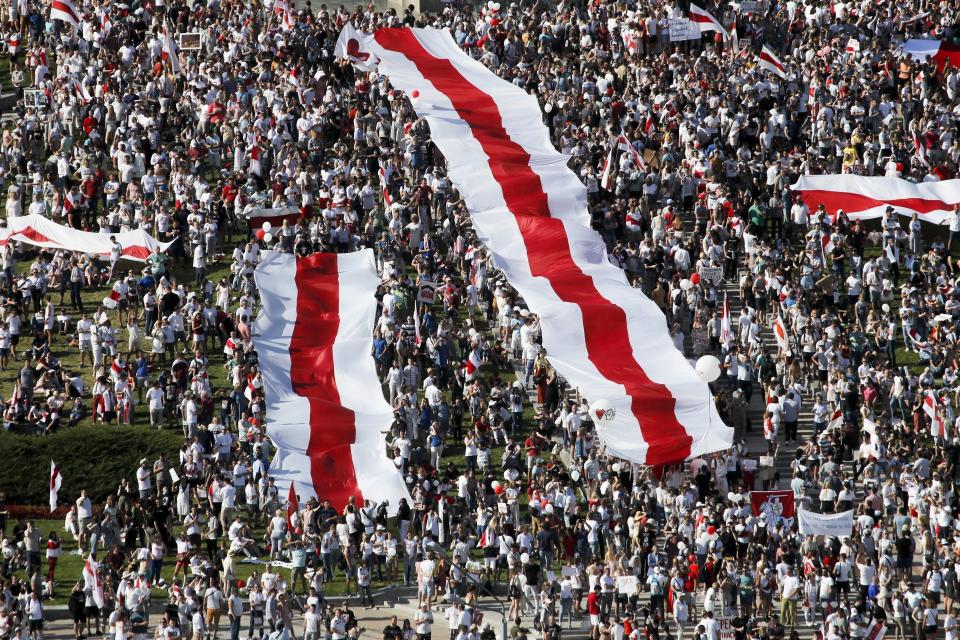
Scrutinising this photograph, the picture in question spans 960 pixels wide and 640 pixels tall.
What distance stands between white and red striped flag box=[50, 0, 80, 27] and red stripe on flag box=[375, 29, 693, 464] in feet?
25.6

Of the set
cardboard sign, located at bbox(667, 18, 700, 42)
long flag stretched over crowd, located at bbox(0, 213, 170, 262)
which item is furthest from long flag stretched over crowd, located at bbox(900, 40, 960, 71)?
long flag stretched over crowd, located at bbox(0, 213, 170, 262)

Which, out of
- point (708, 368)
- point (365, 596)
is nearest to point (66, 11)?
point (708, 368)

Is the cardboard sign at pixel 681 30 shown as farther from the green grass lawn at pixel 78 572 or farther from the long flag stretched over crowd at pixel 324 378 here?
the green grass lawn at pixel 78 572

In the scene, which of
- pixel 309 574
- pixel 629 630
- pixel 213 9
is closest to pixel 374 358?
pixel 309 574

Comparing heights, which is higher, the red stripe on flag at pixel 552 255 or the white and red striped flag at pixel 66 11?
the white and red striped flag at pixel 66 11

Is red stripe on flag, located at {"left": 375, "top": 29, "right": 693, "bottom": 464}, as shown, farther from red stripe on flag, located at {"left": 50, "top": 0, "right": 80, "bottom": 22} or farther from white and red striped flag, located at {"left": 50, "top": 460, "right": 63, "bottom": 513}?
white and red striped flag, located at {"left": 50, "top": 460, "right": 63, "bottom": 513}

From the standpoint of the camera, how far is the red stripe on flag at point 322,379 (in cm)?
4666

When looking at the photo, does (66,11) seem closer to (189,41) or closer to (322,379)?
(189,41)

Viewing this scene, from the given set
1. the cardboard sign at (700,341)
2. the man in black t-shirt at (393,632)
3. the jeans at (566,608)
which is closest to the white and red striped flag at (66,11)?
the cardboard sign at (700,341)

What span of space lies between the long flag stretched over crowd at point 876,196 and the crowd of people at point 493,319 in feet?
1.70

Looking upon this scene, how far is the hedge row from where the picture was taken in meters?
48.6

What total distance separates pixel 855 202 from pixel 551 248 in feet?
24.3

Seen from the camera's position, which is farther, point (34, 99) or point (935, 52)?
point (935, 52)

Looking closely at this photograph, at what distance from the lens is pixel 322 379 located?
164ft
